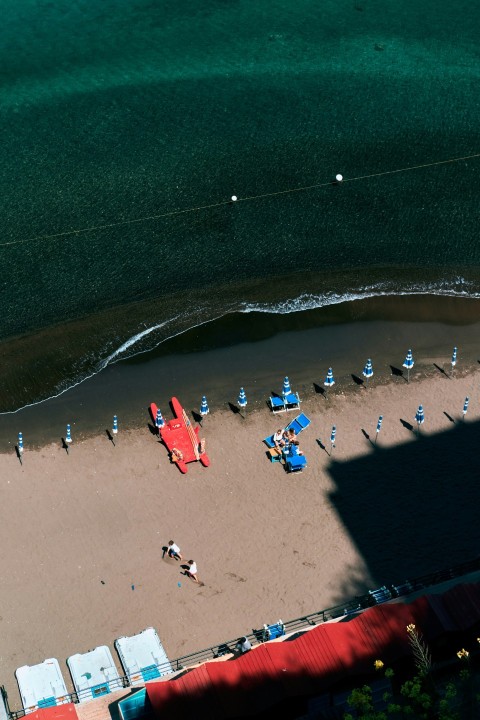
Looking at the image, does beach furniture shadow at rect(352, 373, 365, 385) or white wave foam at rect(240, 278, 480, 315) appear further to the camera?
white wave foam at rect(240, 278, 480, 315)

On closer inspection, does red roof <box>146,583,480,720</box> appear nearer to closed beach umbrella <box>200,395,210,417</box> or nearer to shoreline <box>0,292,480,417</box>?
closed beach umbrella <box>200,395,210,417</box>

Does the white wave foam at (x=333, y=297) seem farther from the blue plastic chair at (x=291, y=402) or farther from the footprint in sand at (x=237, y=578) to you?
the footprint in sand at (x=237, y=578)

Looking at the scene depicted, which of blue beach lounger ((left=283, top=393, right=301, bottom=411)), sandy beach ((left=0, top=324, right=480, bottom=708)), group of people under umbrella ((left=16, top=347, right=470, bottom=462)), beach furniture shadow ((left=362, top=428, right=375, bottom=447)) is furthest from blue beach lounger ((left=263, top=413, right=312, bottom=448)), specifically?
beach furniture shadow ((left=362, top=428, right=375, bottom=447))

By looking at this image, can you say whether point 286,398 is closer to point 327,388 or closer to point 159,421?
point 327,388

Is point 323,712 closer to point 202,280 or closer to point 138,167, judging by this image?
point 202,280

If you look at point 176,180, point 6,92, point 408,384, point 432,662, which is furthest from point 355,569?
point 6,92

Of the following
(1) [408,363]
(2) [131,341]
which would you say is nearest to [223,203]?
(2) [131,341]
